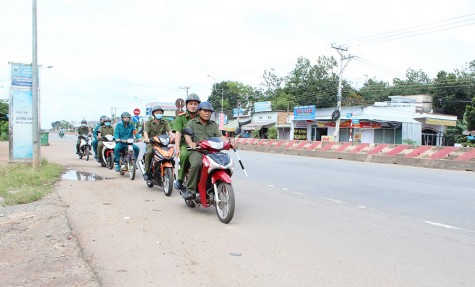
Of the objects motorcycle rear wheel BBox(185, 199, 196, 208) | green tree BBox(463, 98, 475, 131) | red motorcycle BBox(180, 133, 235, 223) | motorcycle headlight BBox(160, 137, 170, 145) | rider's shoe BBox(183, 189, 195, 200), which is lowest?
motorcycle rear wheel BBox(185, 199, 196, 208)

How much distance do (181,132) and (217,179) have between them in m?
1.42

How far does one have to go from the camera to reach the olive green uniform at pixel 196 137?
6.46 metres

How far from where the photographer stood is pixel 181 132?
717cm

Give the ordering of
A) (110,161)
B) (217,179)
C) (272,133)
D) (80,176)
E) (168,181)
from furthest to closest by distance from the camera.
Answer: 1. (272,133)
2. (110,161)
3. (80,176)
4. (168,181)
5. (217,179)

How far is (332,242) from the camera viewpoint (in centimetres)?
499

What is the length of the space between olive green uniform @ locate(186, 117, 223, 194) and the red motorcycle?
0.08 m

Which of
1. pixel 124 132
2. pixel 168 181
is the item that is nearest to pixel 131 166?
pixel 124 132

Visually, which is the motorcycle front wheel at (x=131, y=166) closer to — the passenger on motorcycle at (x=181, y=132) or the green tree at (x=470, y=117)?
the passenger on motorcycle at (x=181, y=132)

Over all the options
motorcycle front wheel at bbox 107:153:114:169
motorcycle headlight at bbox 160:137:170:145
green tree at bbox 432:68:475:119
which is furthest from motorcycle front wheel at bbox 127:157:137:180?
green tree at bbox 432:68:475:119

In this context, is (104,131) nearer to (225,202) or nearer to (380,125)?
(225,202)

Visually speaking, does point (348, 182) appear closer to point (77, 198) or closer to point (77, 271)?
point (77, 198)

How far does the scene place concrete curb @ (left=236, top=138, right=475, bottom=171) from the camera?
16.5 metres

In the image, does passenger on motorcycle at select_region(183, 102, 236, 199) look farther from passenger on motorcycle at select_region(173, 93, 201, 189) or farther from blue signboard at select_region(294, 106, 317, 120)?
blue signboard at select_region(294, 106, 317, 120)

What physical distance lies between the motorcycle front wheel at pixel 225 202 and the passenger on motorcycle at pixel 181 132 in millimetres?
974
